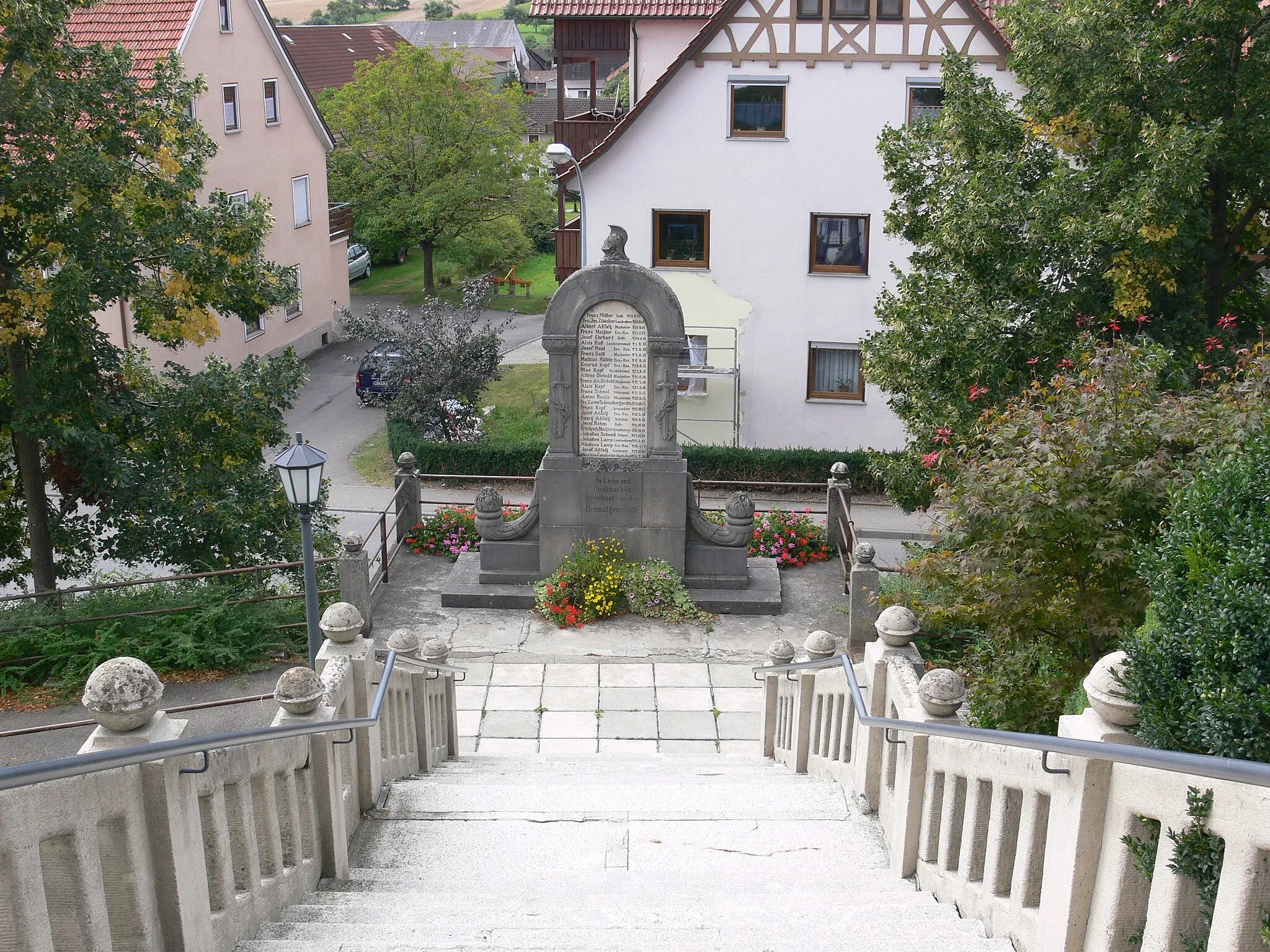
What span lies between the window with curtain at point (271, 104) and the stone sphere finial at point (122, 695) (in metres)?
29.7

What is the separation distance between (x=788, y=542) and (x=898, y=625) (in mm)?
10975

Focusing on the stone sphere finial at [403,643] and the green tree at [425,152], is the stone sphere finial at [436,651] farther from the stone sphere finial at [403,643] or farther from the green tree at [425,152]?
the green tree at [425,152]

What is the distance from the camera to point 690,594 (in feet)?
52.2

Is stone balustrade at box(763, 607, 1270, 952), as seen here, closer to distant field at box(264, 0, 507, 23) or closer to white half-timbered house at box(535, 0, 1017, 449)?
white half-timbered house at box(535, 0, 1017, 449)

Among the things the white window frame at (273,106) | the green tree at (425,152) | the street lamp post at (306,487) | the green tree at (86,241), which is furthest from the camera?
the green tree at (425,152)

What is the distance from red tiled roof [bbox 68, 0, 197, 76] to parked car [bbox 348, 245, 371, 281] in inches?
662

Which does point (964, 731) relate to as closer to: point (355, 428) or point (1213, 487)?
point (1213, 487)

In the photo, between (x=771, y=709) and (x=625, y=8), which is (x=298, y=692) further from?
(x=625, y=8)

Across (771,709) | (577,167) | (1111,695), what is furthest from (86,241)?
(1111,695)

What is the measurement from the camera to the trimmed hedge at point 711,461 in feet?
77.2

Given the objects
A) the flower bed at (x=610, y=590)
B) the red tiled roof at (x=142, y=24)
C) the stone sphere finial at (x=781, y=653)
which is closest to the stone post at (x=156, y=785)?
the stone sphere finial at (x=781, y=653)

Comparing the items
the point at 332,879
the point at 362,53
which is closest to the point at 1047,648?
the point at 332,879

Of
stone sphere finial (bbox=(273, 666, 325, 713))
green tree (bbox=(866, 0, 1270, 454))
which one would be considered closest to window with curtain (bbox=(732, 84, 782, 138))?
green tree (bbox=(866, 0, 1270, 454))

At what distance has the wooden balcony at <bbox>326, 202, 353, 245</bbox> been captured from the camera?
37531 mm
